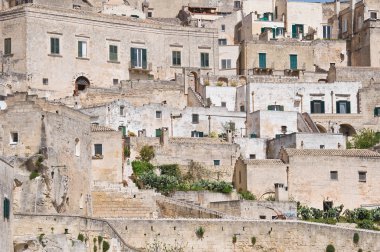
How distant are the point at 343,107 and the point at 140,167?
1873cm

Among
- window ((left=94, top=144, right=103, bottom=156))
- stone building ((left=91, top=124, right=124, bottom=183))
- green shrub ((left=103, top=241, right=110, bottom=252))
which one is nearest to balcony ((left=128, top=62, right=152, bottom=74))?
stone building ((left=91, top=124, right=124, bottom=183))

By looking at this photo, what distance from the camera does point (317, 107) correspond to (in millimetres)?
78250

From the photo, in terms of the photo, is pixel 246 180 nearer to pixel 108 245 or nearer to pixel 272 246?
pixel 272 246

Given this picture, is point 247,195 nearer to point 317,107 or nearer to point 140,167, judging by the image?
point 140,167

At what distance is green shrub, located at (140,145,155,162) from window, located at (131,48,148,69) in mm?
15732

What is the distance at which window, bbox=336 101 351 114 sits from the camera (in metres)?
78.1

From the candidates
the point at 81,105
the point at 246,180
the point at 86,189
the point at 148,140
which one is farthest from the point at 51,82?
the point at 86,189

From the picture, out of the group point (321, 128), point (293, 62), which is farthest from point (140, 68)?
point (321, 128)

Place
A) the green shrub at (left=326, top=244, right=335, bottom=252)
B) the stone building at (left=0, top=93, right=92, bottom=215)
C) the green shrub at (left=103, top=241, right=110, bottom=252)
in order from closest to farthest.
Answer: the green shrub at (left=103, top=241, right=110, bottom=252), the stone building at (left=0, top=93, right=92, bottom=215), the green shrub at (left=326, top=244, right=335, bottom=252)

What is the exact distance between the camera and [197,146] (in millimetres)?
67312

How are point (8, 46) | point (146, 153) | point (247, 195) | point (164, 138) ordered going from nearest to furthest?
point (247, 195), point (146, 153), point (164, 138), point (8, 46)

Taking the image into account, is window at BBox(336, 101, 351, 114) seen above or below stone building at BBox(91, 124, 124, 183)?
above

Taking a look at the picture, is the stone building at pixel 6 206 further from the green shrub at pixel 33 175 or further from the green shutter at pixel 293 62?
the green shutter at pixel 293 62

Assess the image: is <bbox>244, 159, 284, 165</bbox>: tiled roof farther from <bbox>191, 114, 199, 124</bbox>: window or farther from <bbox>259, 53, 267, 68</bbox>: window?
<bbox>259, 53, 267, 68</bbox>: window
